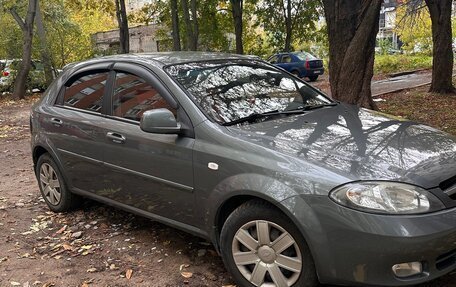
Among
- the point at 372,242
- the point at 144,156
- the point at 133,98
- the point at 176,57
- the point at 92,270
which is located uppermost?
the point at 176,57

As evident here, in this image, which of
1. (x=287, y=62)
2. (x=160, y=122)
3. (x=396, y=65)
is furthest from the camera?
(x=396, y=65)

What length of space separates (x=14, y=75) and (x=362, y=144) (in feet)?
61.3

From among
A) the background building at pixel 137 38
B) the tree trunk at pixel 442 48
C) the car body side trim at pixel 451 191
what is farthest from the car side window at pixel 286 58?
the car body side trim at pixel 451 191

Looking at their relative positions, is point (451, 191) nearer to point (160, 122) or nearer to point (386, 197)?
point (386, 197)

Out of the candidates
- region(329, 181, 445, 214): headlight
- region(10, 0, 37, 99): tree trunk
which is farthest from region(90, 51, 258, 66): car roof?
region(10, 0, 37, 99): tree trunk

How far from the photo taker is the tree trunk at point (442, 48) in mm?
12016

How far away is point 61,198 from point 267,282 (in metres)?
2.78

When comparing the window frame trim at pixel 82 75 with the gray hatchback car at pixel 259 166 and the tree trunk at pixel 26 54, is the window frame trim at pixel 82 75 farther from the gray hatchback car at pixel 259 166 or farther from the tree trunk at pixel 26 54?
the tree trunk at pixel 26 54

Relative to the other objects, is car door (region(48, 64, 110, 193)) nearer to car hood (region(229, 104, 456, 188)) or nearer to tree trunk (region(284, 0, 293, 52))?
car hood (region(229, 104, 456, 188))

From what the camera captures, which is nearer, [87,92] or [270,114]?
[270,114]

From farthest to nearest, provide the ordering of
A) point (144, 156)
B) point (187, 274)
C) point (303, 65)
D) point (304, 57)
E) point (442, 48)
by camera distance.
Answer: point (304, 57) → point (303, 65) → point (442, 48) → point (144, 156) → point (187, 274)

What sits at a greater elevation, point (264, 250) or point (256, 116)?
point (256, 116)

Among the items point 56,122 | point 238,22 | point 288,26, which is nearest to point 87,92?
point 56,122

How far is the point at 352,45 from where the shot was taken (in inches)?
298
